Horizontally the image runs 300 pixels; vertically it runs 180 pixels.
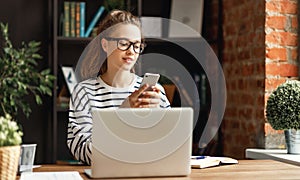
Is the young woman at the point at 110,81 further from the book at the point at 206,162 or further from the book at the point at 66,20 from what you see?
the book at the point at 66,20

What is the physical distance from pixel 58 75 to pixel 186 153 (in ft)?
6.42

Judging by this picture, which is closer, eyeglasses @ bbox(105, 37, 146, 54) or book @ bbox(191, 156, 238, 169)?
book @ bbox(191, 156, 238, 169)

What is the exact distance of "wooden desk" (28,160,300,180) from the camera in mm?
1816

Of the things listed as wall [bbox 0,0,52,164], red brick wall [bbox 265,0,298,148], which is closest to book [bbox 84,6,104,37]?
wall [bbox 0,0,52,164]

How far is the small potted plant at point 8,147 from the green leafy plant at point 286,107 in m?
1.53

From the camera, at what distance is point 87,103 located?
247 cm

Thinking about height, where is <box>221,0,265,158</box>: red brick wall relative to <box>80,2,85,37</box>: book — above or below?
below

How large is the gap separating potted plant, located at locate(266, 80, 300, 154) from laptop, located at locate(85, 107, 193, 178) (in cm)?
102

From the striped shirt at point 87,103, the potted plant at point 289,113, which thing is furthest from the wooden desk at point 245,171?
the potted plant at point 289,113

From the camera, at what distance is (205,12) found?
3852 mm

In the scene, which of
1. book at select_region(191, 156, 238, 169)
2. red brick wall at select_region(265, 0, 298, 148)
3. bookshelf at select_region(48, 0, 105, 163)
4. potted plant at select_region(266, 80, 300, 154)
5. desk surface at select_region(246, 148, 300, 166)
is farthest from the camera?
bookshelf at select_region(48, 0, 105, 163)

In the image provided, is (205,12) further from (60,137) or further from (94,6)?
(60,137)

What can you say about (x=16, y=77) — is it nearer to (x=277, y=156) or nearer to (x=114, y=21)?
(x=114, y=21)

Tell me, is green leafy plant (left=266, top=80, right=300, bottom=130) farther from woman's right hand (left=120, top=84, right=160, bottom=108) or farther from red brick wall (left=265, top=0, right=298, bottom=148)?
woman's right hand (left=120, top=84, right=160, bottom=108)
